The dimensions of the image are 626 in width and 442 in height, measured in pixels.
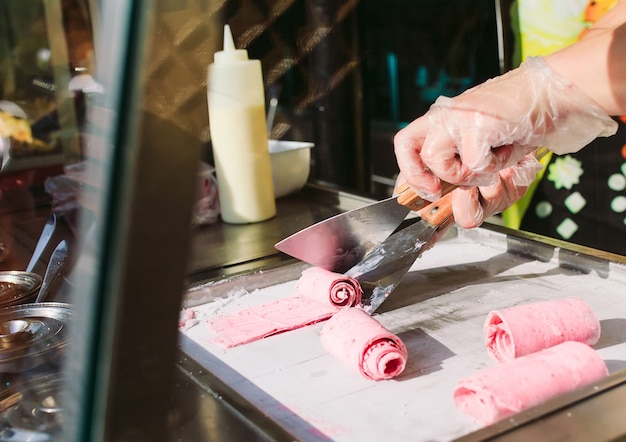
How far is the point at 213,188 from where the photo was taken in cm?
212

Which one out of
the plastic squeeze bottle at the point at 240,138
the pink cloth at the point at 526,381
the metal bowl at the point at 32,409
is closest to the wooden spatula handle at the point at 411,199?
the pink cloth at the point at 526,381

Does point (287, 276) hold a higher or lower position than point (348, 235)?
lower

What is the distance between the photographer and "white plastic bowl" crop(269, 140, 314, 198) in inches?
88.6

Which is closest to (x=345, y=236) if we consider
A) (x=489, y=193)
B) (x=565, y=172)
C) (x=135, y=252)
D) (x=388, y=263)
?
(x=388, y=263)

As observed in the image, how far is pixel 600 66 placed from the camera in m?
1.19

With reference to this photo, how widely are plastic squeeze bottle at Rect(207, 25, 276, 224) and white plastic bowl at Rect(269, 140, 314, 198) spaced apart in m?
0.15

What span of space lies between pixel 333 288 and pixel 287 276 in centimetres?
26


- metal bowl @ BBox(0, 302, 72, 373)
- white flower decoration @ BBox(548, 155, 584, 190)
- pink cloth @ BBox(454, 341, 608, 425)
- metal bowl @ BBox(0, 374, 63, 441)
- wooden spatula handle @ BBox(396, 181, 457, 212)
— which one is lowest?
white flower decoration @ BBox(548, 155, 584, 190)

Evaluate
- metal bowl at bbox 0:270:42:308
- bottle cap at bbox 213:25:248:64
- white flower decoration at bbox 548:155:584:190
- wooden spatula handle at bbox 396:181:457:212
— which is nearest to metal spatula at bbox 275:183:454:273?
wooden spatula handle at bbox 396:181:457:212

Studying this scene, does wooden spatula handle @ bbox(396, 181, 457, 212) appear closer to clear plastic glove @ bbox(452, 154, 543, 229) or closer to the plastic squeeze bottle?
clear plastic glove @ bbox(452, 154, 543, 229)

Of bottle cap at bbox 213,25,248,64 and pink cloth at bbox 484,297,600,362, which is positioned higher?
bottle cap at bbox 213,25,248,64

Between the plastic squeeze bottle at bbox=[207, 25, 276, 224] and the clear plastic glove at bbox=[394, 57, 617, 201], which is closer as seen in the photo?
the clear plastic glove at bbox=[394, 57, 617, 201]

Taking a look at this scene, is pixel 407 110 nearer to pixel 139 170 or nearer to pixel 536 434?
pixel 536 434

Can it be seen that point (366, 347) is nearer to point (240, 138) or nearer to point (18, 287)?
point (18, 287)
